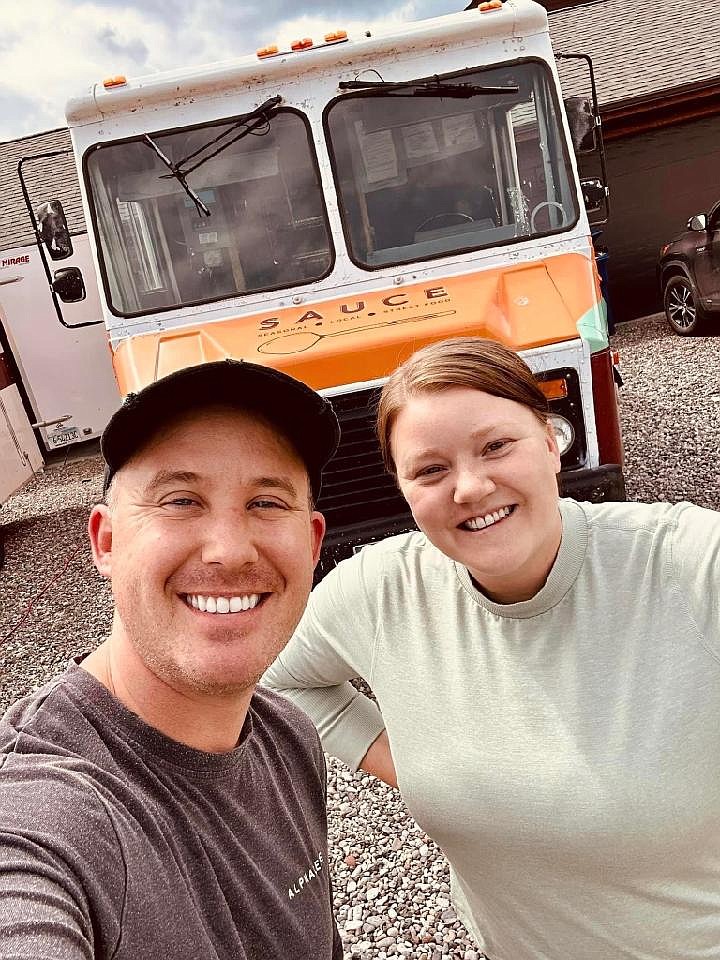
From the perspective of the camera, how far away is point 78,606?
6371 millimetres

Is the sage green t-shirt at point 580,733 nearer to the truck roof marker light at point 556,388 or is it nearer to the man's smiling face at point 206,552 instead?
the man's smiling face at point 206,552

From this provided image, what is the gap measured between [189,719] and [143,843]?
8.9 inches

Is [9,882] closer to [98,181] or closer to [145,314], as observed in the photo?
[145,314]

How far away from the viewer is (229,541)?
1.24 meters

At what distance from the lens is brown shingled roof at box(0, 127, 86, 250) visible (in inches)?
542

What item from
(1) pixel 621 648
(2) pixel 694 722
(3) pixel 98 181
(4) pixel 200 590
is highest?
(3) pixel 98 181

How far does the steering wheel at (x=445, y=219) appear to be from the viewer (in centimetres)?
435

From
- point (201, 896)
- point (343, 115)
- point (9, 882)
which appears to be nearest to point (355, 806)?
point (201, 896)

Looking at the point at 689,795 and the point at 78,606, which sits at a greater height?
the point at 689,795

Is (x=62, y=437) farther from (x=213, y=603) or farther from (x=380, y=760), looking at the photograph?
(x=213, y=603)

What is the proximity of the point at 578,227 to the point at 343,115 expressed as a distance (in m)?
1.45

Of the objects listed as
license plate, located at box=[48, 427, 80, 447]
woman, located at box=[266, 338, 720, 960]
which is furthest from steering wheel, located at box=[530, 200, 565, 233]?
license plate, located at box=[48, 427, 80, 447]

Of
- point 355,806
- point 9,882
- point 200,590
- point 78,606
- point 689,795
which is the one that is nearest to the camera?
point 9,882

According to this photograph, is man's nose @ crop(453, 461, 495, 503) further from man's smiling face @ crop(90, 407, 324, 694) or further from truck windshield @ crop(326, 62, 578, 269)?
truck windshield @ crop(326, 62, 578, 269)
